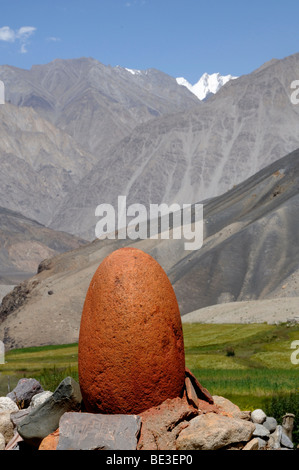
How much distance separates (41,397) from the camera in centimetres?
1614

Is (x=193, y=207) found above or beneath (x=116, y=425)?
Result: above

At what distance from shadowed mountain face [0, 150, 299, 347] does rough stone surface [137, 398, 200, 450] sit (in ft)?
143

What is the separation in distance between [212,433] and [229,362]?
2688cm

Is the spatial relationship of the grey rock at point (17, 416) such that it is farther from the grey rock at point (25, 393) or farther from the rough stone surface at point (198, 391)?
the rough stone surface at point (198, 391)

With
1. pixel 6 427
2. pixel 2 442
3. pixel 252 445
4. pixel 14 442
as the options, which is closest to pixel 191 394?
pixel 252 445

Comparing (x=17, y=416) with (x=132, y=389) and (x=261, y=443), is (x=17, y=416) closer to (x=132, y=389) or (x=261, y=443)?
(x=132, y=389)

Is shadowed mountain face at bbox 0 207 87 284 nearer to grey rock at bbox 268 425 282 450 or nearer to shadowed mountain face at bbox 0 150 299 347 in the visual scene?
shadowed mountain face at bbox 0 150 299 347

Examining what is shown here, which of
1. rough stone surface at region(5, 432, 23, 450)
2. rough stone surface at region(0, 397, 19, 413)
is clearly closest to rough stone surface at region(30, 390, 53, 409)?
rough stone surface at region(0, 397, 19, 413)

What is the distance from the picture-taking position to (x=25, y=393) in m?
17.1

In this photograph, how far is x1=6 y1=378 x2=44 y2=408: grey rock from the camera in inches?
669

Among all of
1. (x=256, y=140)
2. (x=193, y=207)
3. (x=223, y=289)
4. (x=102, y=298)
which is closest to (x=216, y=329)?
(x=223, y=289)

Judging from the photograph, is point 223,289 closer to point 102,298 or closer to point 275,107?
point 102,298

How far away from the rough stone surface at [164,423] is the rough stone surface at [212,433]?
0.56 ft
